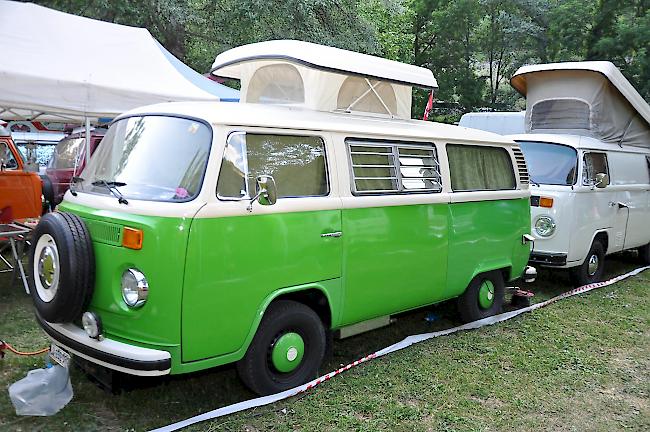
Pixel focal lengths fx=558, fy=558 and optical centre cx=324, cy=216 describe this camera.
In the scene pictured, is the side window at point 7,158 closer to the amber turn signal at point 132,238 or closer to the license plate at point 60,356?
the license plate at point 60,356

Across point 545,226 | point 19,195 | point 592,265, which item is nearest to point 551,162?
point 545,226

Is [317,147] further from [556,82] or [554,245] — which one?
[556,82]

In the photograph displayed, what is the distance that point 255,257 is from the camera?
3.78 metres

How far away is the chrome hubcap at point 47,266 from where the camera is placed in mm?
3717

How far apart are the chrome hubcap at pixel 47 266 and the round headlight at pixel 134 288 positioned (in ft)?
1.82

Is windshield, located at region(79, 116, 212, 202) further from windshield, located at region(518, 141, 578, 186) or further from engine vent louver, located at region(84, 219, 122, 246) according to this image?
windshield, located at region(518, 141, 578, 186)

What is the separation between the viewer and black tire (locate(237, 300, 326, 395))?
→ 3.96 metres

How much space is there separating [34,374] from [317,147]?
261 centimetres

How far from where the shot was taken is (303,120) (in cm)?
425

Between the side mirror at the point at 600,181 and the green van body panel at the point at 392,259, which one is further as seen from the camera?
the side mirror at the point at 600,181

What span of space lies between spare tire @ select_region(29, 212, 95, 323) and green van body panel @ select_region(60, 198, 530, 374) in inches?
3.0

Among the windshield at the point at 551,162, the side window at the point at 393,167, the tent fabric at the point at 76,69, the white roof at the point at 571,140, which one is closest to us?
the side window at the point at 393,167

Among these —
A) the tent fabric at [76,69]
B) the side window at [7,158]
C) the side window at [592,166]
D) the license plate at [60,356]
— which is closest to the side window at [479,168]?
the side window at [592,166]

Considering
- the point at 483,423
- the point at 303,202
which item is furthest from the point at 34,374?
the point at 483,423
